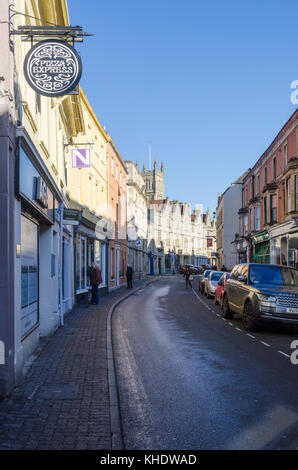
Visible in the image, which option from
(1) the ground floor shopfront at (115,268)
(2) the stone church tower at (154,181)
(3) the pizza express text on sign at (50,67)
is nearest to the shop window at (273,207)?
(1) the ground floor shopfront at (115,268)

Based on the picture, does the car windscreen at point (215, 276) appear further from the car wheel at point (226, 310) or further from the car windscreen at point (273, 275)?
the car windscreen at point (273, 275)

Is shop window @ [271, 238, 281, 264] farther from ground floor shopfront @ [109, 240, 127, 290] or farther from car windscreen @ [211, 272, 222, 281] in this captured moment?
ground floor shopfront @ [109, 240, 127, 290]

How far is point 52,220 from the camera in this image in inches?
461

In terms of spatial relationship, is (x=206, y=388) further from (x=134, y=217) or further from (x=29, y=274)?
(x=134, y=217)

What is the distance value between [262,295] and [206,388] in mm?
5728

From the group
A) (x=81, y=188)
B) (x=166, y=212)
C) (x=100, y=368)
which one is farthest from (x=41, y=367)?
(x=166, y=212)

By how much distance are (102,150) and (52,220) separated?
17.6 metres

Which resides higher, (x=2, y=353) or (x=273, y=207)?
(x=273, y=207)

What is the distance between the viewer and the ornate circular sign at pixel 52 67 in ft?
25.1

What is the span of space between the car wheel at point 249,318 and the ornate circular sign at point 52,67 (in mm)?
7637

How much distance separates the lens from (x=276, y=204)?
30422 millimetres

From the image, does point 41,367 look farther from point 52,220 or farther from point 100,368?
point 52,220

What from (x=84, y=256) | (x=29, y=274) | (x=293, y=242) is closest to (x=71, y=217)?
(x=29, y=274)

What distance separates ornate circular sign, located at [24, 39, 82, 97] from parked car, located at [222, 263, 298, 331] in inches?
291
